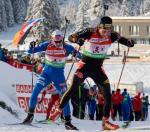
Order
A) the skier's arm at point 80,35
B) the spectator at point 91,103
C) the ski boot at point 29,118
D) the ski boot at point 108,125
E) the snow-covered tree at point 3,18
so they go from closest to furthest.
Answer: the skier's arm at point 80,35, the ski boot at point 108,125, the ski boot at point 29,118, the spectator at point 91,103, the snow-covered tree at point 3,18

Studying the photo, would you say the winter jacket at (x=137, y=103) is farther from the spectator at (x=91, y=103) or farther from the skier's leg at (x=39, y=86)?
the skier's leg at (x=39, y=86)

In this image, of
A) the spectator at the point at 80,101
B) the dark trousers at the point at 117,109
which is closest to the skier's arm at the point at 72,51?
the spectator at the point at 80,101

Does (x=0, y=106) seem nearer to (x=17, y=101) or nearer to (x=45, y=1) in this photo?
(x=17, y=101)

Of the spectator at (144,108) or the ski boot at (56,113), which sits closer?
the ski boot at (56,113)

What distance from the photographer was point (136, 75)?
3447 cm

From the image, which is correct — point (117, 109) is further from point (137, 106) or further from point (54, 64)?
point (54, 64)

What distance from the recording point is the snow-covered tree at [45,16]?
59969mm

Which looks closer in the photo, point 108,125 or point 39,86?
point 108,125

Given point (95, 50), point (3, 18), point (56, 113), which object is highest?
point (95, 50)

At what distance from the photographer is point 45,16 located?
61.4 meters

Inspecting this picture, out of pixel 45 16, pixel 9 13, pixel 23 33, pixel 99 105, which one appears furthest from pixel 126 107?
pixel 9 13

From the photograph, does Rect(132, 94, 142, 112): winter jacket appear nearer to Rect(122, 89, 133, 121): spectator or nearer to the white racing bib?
Rect(122, 89, 133, 121): spectator

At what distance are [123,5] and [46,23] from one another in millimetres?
55064

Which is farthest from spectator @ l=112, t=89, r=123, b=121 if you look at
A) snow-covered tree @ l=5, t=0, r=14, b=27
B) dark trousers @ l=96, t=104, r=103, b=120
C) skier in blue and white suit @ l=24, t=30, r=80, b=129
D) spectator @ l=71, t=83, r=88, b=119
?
snow-covered tree @ l=5, t=0, r=14, b=27
